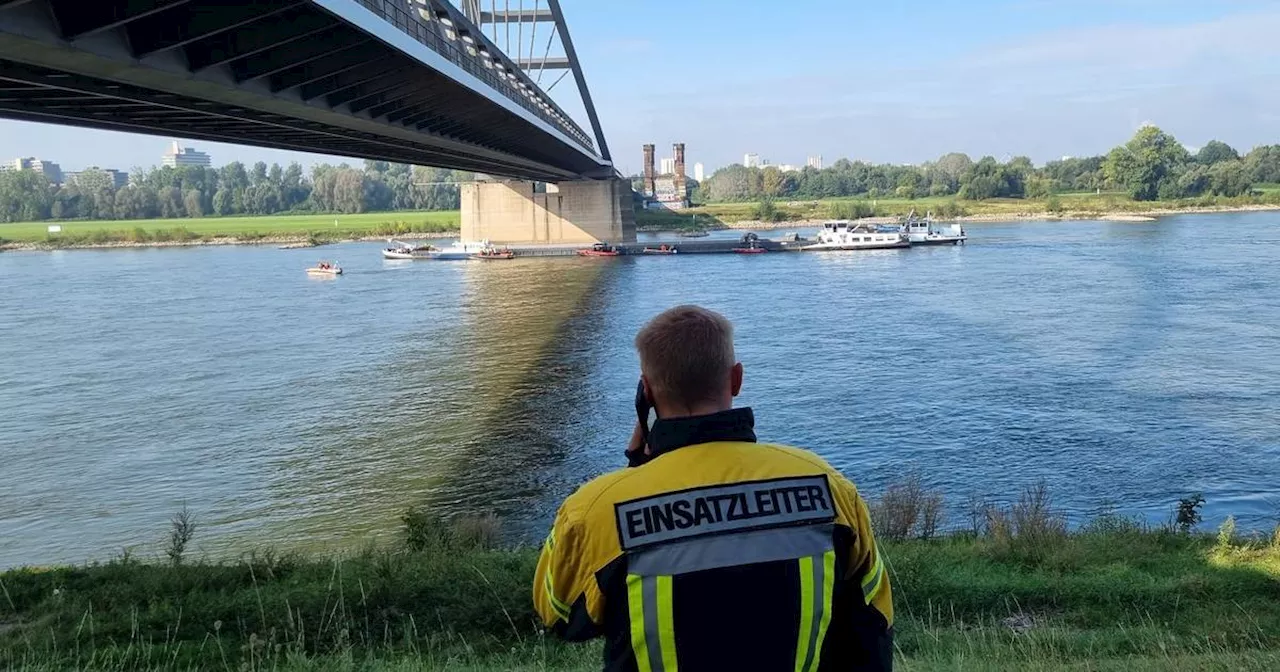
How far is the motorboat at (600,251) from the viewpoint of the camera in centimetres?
6334

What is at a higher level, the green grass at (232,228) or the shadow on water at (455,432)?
the green grass at (232,228)

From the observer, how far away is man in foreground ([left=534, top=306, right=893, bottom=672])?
1.85 metres

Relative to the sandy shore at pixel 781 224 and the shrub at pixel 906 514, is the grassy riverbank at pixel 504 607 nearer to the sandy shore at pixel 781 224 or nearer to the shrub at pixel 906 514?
the shrub at pixel 906 514

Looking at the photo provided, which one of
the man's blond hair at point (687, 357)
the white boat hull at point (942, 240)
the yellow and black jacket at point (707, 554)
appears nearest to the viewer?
the yellow and black jacket at point (707, 554)

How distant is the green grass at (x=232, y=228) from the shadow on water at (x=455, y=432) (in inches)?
2347

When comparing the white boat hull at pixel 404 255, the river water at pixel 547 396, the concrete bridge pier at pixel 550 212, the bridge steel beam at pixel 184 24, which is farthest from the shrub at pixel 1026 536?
the white boat hull at pixel 404 255

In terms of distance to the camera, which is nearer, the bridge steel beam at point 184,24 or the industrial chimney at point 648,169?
the bridge steel beam at point 184,24

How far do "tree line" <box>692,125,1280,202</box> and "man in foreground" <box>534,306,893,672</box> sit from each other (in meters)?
105

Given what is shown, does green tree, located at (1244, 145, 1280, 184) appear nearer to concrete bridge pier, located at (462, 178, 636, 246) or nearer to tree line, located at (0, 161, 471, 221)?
concrete bridge pier, located at (462, 178, 636, 246)

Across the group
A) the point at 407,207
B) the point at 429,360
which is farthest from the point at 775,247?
the point at 407,207

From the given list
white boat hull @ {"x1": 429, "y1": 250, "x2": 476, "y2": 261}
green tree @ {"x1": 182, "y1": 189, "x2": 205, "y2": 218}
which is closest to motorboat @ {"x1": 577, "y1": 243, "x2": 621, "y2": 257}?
white boat hull @ {"x1": 429, "y1": 250, "x2": 476, "y2": 261}

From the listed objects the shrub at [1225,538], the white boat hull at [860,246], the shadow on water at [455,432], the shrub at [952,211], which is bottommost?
the shadow on water at [455,432]

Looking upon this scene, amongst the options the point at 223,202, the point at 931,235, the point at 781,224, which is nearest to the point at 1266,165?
the point at 781,224

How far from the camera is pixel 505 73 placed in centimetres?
2420
